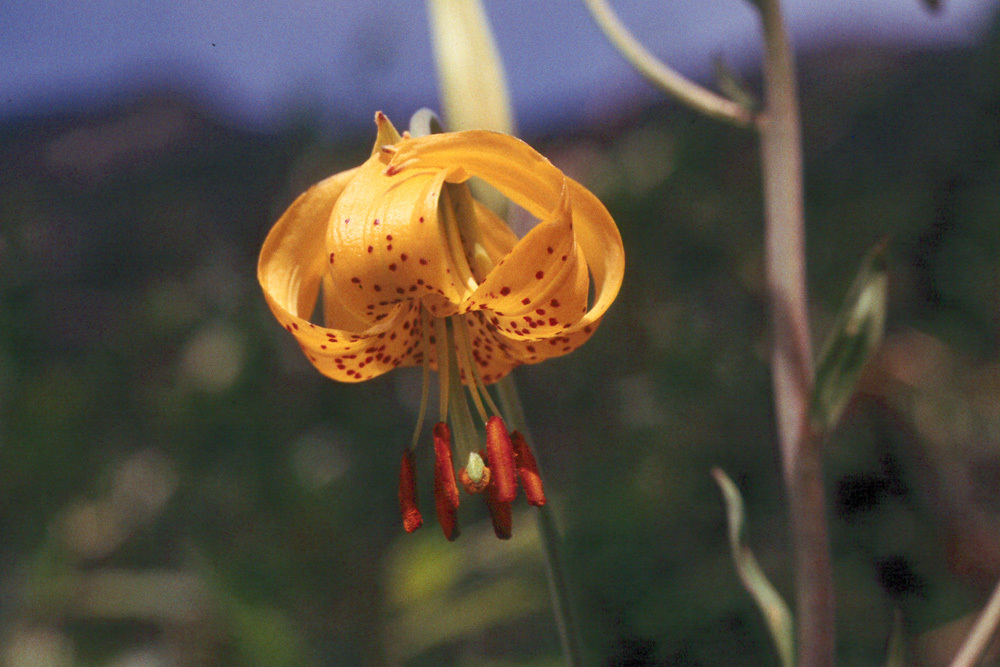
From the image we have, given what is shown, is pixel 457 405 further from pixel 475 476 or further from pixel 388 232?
pixel 388 232

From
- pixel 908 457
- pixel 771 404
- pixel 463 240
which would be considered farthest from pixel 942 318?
pixel 463 240

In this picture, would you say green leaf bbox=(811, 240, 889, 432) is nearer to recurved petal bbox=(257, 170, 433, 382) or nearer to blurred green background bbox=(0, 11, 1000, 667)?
recurved petal bbox=(257, 170, 433, 382)

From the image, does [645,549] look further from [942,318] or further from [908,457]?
[942,318]

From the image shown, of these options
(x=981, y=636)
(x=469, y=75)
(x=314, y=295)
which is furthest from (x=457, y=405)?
(x=981, y=636)

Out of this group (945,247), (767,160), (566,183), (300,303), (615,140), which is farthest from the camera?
(615,140)

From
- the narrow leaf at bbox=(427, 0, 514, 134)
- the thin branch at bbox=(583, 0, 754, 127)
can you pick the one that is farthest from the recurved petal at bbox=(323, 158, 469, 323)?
the thin branch at bbox=(583, 0, 754, 127)

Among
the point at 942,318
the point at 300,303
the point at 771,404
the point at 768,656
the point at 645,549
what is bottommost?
the point at 768,656

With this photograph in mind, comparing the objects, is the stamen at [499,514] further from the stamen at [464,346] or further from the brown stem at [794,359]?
the brown stem at [794,359]
